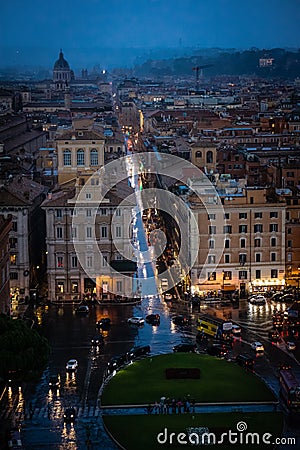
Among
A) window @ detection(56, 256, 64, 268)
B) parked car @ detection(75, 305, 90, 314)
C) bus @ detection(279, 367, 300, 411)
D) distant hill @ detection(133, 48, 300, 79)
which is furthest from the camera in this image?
distant hill @ detection(133, 48, 300, 79)

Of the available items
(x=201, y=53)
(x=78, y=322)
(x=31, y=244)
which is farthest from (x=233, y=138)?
(x=201, y=53)

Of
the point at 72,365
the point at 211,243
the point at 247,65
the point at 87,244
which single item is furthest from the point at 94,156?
the point at 247,65

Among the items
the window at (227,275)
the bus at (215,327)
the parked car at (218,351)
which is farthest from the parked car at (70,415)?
the window at (227,275)

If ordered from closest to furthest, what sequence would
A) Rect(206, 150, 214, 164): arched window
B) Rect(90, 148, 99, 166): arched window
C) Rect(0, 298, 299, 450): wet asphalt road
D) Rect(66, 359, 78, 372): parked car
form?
Rect(0, 298, 299, 450): wet asphalt road, Rect(66, 359, 78, 372): parked car, Rect(90, 148, 99, 166): arched window, Rect(206, 150, 214, 164): arched window

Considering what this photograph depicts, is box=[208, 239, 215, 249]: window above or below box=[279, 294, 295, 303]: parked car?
above

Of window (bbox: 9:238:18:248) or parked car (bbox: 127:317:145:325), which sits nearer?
parked car (bbox: 127:317:145:325)

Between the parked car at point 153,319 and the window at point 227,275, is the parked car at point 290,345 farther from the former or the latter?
the window at point 227,275

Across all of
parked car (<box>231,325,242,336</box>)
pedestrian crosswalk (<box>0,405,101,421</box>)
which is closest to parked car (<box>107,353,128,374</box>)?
pedestrian crosswalk (<box>0,405,101,421</box>)

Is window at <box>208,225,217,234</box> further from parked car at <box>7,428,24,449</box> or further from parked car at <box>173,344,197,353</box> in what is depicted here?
parked car at <box>7,428,24,449</box>
